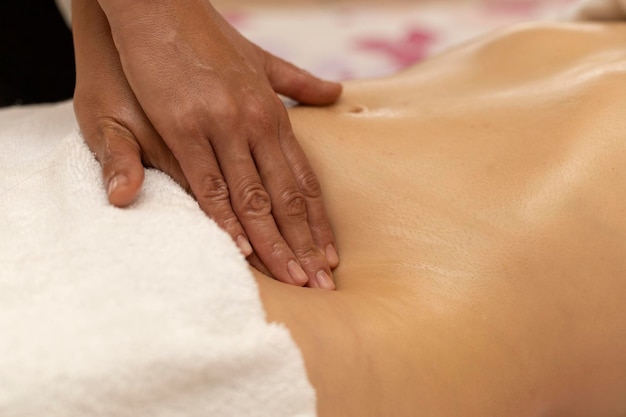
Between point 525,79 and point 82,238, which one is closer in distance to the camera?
point 82,238

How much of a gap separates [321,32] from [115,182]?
Answer: 5.17 ft

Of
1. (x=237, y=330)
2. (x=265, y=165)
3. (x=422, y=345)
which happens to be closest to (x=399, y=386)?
(x=422, y=345)

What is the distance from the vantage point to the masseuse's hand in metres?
0.94

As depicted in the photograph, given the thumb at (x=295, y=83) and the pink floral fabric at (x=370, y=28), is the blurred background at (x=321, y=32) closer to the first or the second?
the pink floral fabric at (x=370, y=28)

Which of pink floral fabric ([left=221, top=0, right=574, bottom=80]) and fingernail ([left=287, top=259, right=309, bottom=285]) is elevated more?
fingernail ([left=287, top=259, right=309, bottom=285])

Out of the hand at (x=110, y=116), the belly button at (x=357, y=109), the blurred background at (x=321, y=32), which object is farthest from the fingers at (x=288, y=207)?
the blurred background at (x=321, y=32)

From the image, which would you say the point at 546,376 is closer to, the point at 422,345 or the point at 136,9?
the point at 422,345

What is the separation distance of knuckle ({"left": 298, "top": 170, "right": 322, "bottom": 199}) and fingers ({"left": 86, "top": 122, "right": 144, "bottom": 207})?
20 centimetres

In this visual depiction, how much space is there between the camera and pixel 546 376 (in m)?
0.94

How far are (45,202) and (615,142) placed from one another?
687 mm

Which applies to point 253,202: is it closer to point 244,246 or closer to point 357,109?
point 244,246

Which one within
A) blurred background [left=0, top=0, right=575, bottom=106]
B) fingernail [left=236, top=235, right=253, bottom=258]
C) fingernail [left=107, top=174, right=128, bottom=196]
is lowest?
blurred background [left=0, top=0, right=575, bottom=106]

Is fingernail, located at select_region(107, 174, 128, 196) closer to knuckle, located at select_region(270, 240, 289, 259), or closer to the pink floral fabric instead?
knuckle, located at select_region(270, 240, 289, 259)

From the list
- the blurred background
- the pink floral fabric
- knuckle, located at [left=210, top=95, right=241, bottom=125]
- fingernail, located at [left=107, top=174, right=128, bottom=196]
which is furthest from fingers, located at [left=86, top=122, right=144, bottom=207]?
the pink floral fabric
